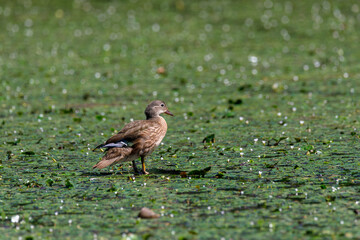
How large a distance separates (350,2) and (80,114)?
1890 cm

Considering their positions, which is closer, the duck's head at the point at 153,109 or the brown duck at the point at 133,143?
the brown duck at the point at 133,143

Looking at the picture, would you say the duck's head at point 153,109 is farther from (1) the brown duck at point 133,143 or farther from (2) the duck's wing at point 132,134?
(2) the duck's wing at point 132,134

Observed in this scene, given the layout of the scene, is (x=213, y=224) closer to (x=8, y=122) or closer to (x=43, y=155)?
(x=43, y=155)

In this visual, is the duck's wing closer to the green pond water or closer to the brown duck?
the brown duck

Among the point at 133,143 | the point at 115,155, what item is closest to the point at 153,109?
the point at 133,143

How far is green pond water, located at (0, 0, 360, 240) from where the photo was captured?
909 cm

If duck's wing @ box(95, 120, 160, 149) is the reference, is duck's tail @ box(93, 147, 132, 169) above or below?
below

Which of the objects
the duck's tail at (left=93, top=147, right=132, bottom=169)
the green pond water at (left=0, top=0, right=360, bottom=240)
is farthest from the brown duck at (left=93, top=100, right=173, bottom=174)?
the green pond water at (left=0, top=0, right=360, bottom=240)

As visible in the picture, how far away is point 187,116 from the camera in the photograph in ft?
55.8

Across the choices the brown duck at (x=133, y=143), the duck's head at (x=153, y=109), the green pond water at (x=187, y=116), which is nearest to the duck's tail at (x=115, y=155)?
the brown duck at (x=133, y=143)

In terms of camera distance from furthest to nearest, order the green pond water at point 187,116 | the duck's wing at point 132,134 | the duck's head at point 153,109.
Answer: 1. the duck's head at point 153,109
2. the duck's wing at point 132,134
3. the green pond water at point 187,116

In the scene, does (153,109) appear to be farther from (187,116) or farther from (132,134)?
(187,116)

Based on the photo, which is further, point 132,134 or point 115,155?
point 132,134

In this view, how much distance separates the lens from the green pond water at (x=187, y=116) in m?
9.09
